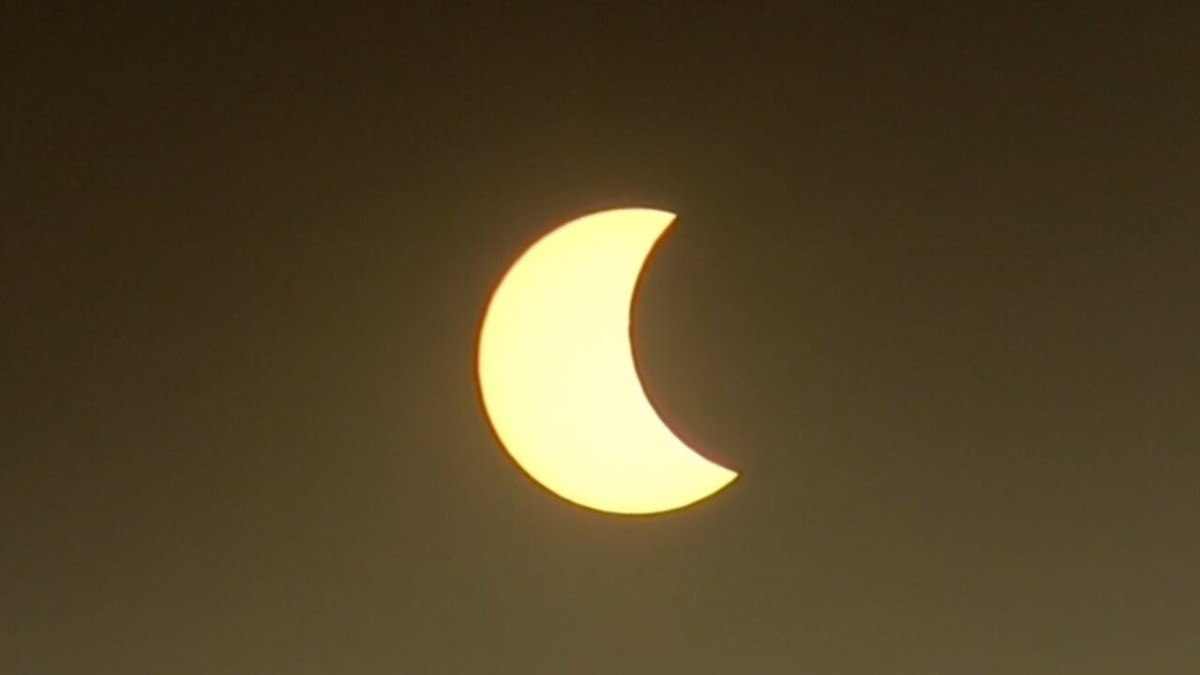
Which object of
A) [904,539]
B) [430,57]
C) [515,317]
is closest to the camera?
[430,57]

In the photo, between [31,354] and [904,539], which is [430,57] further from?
[904,539]

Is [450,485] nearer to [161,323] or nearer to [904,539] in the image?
[161,323]

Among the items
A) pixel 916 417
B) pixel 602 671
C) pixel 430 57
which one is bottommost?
pixel 602 671

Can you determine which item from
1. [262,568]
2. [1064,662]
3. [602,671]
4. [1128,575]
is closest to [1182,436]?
[1128,575]

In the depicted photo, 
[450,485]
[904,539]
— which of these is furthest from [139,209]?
[904,539]

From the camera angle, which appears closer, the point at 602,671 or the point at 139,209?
the point at 139,209

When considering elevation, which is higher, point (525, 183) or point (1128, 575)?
point (525, 183)

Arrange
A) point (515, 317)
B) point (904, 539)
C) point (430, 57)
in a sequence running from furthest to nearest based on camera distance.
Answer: point (904, 539) < point (515, 317) < point (430, 57)
